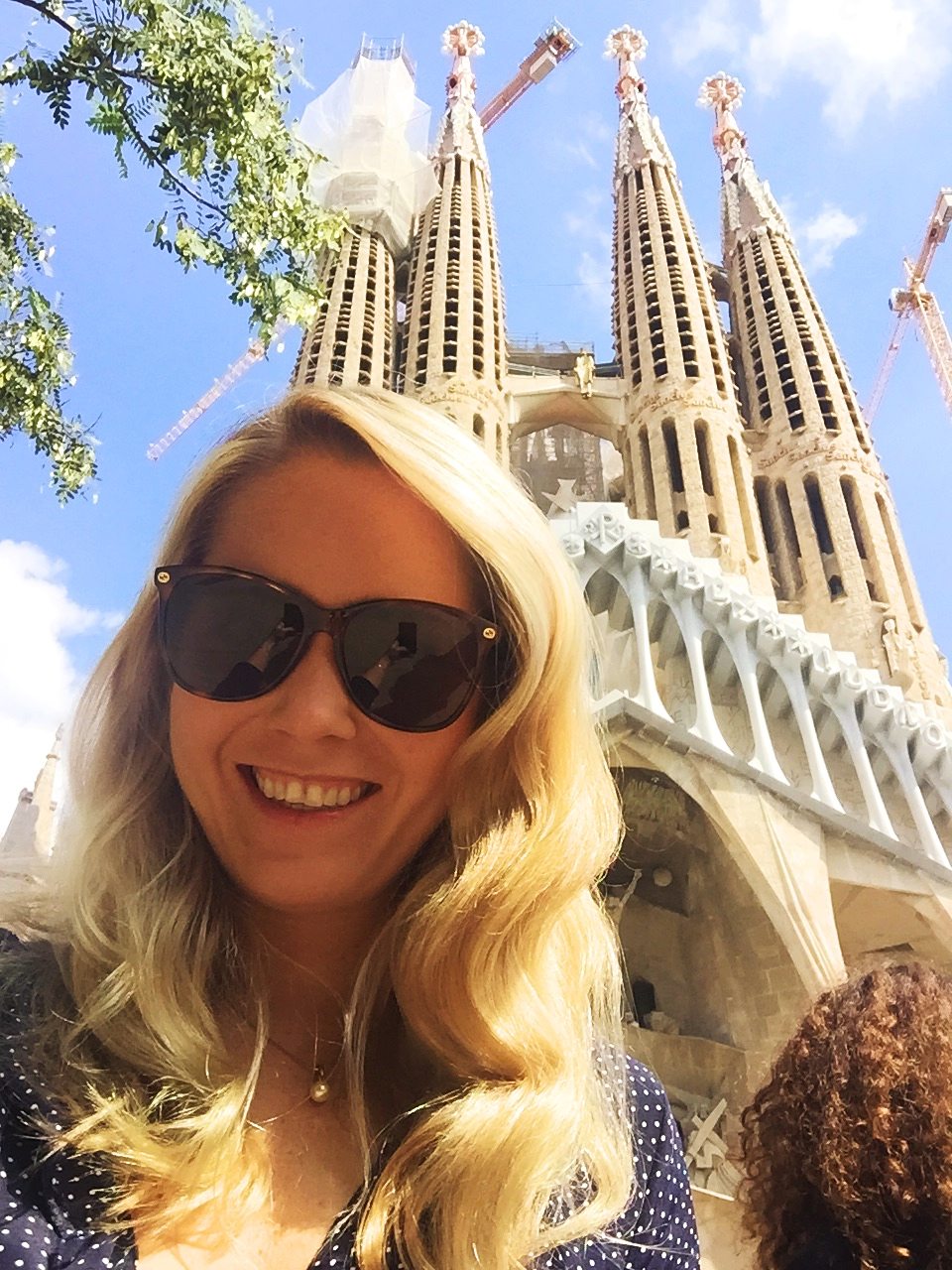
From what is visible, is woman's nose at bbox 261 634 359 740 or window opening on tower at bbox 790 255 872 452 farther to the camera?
window opening on tower at bbox 790 255 872 452

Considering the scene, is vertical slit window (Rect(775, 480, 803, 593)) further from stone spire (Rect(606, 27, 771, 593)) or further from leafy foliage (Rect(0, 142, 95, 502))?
leafy foliage (Rect(0, 142, 95, 502))

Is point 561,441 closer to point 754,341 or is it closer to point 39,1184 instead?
point 754,341

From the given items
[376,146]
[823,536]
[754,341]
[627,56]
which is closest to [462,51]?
[627,56]

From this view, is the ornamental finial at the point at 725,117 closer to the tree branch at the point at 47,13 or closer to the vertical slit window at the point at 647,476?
the vertical slit window at the point at 647,476

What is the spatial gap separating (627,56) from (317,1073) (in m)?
44.5

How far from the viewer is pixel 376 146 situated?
27438 millimetres

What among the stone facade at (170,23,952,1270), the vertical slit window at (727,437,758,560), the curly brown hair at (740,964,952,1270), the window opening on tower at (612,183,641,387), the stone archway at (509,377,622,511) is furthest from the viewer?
the window opening on tower at (612,183,641,387)

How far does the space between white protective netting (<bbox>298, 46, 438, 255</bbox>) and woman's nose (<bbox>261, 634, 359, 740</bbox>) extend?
2724cm

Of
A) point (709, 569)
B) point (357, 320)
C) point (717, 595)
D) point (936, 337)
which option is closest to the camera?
point (717, 595)

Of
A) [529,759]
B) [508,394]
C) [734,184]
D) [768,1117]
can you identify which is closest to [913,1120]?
[768,1117]

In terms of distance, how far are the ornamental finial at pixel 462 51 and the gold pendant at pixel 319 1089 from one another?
1628 inches

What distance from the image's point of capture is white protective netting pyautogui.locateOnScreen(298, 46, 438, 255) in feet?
88.4

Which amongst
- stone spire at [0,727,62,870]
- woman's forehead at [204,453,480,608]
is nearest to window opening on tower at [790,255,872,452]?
stone spire at [0,727,62,870]

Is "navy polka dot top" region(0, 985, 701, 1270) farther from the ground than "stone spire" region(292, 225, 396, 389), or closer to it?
closer to it
